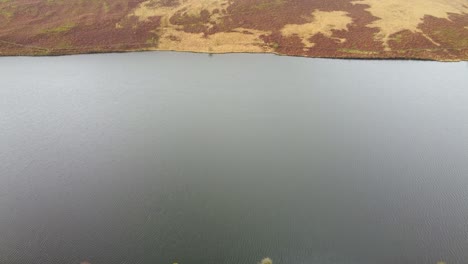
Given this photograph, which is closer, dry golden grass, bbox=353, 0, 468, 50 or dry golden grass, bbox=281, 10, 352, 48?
dry golden grass, bbox=281, 10, 352, 48

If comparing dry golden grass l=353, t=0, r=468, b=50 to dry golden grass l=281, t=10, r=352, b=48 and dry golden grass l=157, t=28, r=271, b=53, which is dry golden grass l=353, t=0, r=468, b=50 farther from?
dry golden grass l=157, t=28, r=271, b=53

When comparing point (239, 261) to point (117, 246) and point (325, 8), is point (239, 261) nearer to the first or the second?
point (117, 246)

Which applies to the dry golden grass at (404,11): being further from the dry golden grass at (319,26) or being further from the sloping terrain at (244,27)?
the dry golden grass at (319,26)

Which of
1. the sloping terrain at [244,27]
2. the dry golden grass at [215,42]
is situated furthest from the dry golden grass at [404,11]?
the dry golden grass at [215,42]

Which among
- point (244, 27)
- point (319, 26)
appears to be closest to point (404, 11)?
point (319, 26)

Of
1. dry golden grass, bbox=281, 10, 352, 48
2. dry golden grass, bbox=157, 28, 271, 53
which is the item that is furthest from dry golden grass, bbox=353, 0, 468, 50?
dry golden grass, bbox=157, 28, 271, 53

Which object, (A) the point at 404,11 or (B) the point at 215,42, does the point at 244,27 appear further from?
(A) the point at 404,11
